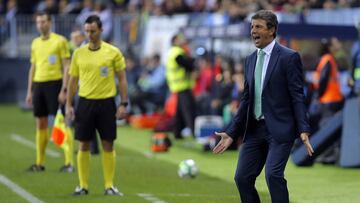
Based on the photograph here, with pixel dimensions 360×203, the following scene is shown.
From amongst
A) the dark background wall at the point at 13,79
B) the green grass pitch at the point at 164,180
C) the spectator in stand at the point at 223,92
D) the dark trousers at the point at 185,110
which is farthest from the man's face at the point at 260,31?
the dark background wall at the point at 13,79

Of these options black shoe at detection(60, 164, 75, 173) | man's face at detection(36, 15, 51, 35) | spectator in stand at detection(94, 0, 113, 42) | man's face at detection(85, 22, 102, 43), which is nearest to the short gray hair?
man's face at detection(85, 22, 102, 43)

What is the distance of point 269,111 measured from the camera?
9.24 m

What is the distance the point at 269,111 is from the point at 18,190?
4592 mm

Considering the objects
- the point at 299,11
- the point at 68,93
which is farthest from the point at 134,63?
the point at 68,93

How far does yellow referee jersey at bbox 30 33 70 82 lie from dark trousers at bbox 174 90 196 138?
225 inches

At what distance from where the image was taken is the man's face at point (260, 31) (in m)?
9.12

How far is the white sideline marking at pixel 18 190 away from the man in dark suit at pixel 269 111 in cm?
330

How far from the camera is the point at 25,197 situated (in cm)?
1210

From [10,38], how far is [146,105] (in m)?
8.44

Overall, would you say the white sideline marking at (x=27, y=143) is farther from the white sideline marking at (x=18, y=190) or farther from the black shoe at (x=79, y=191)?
the black shoe at (x=79, y=191)

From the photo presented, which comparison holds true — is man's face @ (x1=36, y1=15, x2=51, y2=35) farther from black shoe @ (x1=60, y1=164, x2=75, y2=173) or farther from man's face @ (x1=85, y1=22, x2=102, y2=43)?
man's face @ (x1=85, y1=22, x2=102, y2=43)

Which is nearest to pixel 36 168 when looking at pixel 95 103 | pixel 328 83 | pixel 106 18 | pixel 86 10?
pixel 95 103

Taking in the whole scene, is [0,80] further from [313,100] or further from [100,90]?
[100,90]

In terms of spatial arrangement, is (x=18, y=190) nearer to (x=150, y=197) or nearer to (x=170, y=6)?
(x=150, y=197)
